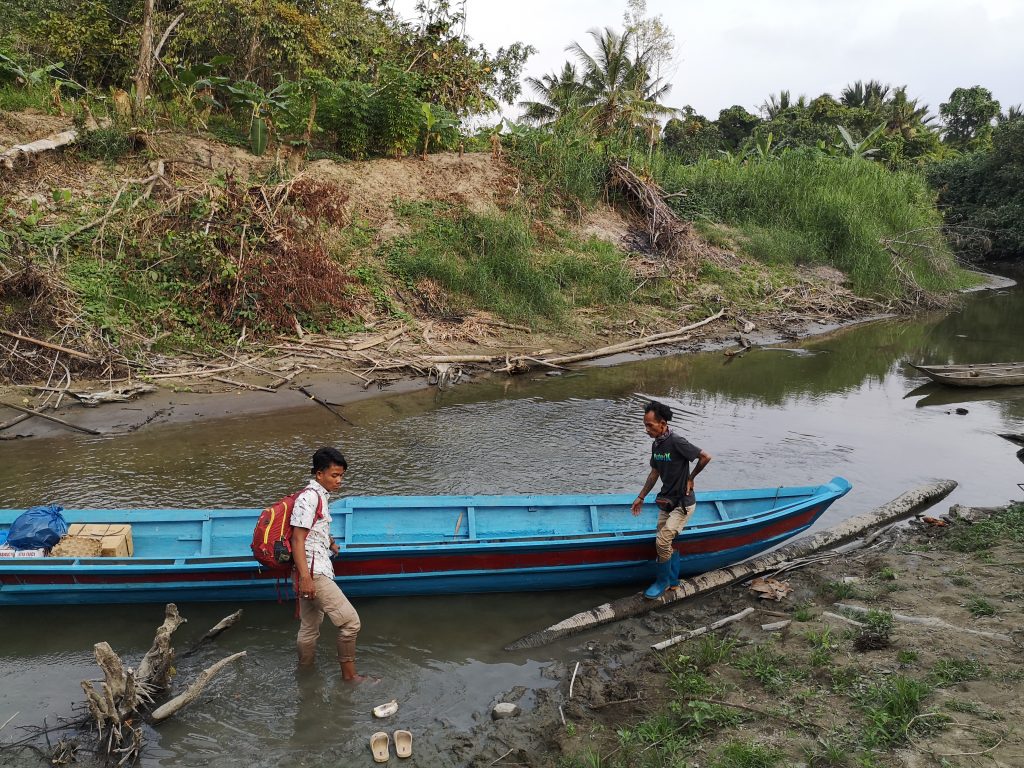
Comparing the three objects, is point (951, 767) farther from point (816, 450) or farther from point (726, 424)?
point (726, 424)

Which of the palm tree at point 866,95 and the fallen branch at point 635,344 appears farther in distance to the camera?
the palm tree at point 866,95

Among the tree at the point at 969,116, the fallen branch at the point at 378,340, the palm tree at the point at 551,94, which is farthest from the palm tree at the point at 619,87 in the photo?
the tree at the point at 969,116

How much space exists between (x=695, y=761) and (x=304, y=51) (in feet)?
65.3

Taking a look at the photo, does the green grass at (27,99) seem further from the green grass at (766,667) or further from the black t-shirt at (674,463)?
the green grass at (766,667)

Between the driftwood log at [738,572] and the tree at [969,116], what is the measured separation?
42.5m

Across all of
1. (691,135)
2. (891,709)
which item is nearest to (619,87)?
(691,135)

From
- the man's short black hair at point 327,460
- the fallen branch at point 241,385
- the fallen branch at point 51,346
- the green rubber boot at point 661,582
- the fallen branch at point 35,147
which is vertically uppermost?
the fallen branch at point 35,147

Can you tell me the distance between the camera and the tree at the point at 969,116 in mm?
44250

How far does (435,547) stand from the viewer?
643cm

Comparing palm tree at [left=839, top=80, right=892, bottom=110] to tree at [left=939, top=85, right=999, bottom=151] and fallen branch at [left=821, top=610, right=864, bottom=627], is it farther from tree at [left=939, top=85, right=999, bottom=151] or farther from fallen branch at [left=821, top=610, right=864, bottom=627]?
fallen branch at [left=821, top=610, right=864, bottom=627]

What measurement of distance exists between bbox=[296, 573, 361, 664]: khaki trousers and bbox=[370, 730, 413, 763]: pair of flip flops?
812 mm

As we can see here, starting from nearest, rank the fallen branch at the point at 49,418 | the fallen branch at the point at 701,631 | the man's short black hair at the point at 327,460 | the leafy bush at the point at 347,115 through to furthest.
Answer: the man's short black hair at the point at 327,460
the fallen branch at the point at 701,631
the fallen branch at the point at 49,418
the leafy bush at the point at 347,115

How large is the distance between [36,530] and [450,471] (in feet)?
16.9

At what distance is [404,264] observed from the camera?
17.4 meters
